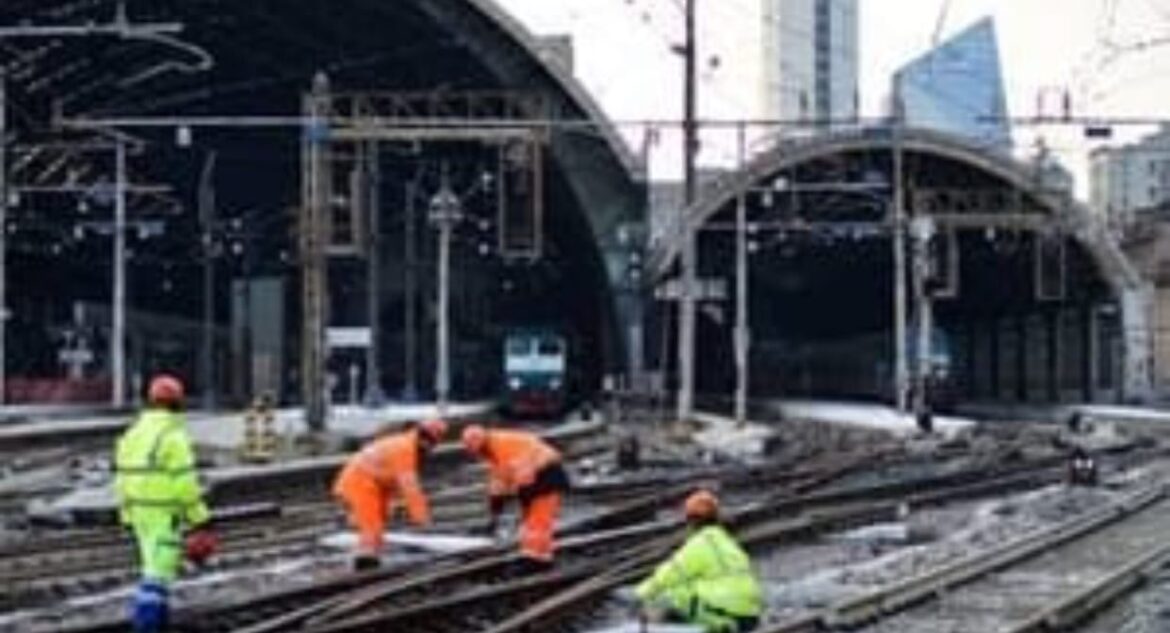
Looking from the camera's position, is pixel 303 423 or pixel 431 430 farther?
pixel 303 423

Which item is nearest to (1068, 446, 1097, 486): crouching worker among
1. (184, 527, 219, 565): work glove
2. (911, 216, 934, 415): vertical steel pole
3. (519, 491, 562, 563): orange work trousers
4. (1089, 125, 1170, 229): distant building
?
(519, 491, 562, 563): orange work trousers

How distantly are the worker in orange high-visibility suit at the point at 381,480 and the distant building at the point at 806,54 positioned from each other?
49387mm

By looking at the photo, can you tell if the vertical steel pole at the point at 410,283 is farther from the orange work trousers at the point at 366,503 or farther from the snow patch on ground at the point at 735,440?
the orange work trousers at the point at 366,503

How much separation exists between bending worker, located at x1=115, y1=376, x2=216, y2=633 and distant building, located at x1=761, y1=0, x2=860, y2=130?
5610 centimetres

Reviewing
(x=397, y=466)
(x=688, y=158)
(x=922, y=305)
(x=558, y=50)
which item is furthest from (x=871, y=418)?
(x=397, y=466)

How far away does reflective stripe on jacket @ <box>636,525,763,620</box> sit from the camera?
51.1 feet

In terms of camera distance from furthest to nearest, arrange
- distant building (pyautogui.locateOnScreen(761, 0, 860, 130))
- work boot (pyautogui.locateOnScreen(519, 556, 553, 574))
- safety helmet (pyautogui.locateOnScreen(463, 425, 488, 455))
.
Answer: distant building (pyautogui.locateOnScreen(761, 0, 860, 130))
work boot (pyautogui.locateOnScreen(519, 556, 553, 574))
safety helmet (pyautogui.locateOnScreen(463, 425, 488, 455))

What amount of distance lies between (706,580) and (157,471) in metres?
3.59

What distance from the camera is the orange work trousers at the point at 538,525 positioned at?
77.9 ft

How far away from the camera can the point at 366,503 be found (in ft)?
77.0

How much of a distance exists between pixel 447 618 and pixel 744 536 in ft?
35.4

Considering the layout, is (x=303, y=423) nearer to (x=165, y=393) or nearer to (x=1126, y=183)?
(x=165, y=393)

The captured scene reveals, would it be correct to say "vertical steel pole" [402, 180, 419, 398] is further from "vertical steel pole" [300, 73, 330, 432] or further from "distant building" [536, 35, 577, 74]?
"vertical steel pole" [300, 73, 330, 432]

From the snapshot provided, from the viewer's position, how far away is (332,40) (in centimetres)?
8925
